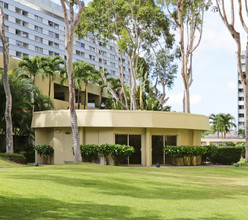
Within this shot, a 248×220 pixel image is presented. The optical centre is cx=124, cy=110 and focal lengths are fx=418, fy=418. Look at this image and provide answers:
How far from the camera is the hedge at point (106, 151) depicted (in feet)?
84.9

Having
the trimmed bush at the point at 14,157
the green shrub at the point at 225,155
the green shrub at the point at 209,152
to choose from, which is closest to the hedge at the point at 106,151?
the trimmed bush at the point at 14,157

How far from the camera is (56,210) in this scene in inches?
345

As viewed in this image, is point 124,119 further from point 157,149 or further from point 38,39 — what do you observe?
point 38,39

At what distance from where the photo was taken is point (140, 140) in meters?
28.1

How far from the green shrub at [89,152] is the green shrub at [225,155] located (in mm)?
9467

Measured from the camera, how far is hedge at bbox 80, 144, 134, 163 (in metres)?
25.9

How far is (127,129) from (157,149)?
2.50 m

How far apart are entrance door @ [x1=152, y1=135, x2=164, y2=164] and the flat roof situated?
4.39 feet

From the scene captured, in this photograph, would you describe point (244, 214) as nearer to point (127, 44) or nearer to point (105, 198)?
point (105, 198)

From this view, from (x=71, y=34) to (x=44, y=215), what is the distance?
A: 17.8m

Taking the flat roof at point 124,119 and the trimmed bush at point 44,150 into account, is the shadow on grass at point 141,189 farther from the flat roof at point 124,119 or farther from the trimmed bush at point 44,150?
the trimmed bush at point 44,150

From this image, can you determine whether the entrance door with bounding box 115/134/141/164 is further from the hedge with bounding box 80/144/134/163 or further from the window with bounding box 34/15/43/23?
the window with bounding box 34/15/43/23

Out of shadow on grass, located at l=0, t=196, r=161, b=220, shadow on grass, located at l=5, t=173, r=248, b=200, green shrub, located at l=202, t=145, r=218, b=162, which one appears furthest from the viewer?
green shrub, located at l=202, t=145, r=218, b=162

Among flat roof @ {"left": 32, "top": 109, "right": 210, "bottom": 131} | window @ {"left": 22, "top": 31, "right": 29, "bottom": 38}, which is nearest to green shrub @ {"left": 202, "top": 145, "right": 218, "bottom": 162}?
flat roof @ {"left": 32, "top": 109, "right": 210, "bottom": 131}
